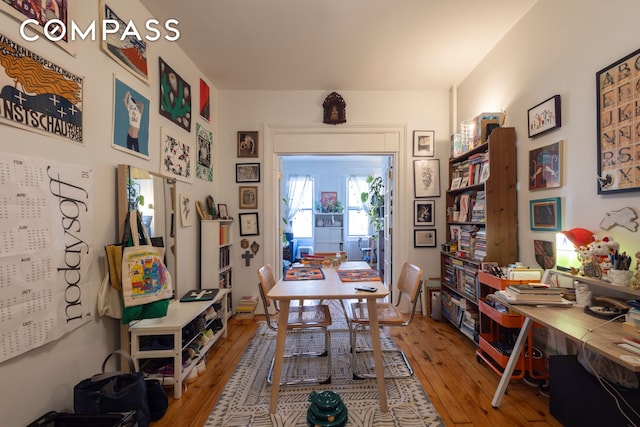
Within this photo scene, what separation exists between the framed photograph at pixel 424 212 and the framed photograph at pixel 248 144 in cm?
217

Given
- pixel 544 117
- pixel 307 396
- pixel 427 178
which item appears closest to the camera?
pixel 307 396

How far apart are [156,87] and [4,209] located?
1.53m

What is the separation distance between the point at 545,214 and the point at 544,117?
0.72 meters

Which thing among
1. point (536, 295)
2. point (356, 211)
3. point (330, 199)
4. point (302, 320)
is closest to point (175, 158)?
point (302, 320)

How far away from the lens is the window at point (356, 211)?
7605 millimetres

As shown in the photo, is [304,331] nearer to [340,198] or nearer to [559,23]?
[559,23]

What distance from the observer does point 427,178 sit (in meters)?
3.58

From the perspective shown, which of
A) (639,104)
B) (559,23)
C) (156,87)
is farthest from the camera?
(156,87)

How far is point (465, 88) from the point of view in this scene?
10.8 ft

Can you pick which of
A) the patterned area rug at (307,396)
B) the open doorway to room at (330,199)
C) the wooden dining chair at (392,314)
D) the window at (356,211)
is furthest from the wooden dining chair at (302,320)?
the window at (356,211)

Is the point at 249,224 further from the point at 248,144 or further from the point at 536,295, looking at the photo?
the point at 536,295

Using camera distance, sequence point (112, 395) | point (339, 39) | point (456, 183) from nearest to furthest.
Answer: point (112, 395)
point (339, 39)
point (456, 183)

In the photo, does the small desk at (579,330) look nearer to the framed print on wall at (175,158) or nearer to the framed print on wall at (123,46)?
the framed print on wall at (175,158)

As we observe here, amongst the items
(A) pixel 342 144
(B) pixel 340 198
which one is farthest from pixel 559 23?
(B) pixel 340 198
